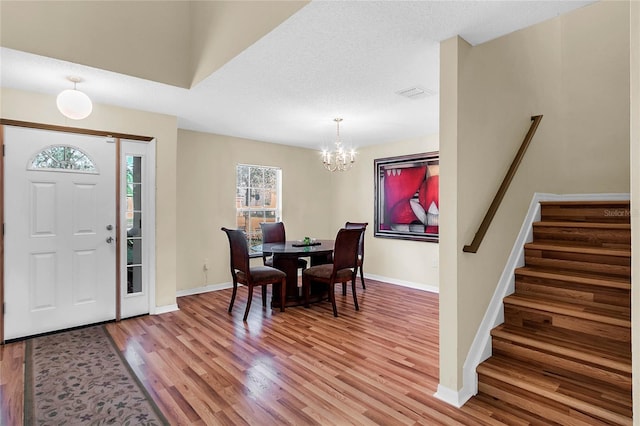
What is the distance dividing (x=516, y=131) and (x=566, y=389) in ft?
6.72

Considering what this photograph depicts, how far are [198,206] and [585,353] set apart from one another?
4.64 meters

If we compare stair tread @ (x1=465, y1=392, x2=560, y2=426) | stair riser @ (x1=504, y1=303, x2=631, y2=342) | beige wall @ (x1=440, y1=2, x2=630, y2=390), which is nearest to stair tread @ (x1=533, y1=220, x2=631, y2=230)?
beige wall @ (x1=440, y1=2, x2=630, y2=390)

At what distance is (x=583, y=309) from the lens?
2.40m

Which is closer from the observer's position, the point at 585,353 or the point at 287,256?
the point at 585,353

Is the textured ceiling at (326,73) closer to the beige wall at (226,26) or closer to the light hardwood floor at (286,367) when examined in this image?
the beige wall at (226,26)

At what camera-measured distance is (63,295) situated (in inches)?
136

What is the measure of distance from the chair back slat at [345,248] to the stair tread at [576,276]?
1741mm

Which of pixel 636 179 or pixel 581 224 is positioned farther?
pixel 581 224

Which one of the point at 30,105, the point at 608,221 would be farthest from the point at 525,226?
the point at 30,105

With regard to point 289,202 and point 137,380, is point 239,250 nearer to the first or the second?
point 137,380

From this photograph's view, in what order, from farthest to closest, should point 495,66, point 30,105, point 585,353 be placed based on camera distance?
point 30,105
point 495,66
point 585,353

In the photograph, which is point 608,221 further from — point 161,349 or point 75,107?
point 75,107

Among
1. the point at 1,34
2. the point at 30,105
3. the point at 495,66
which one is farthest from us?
the point at 30,105

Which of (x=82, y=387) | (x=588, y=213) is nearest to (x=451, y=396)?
(x=588, y=213)
